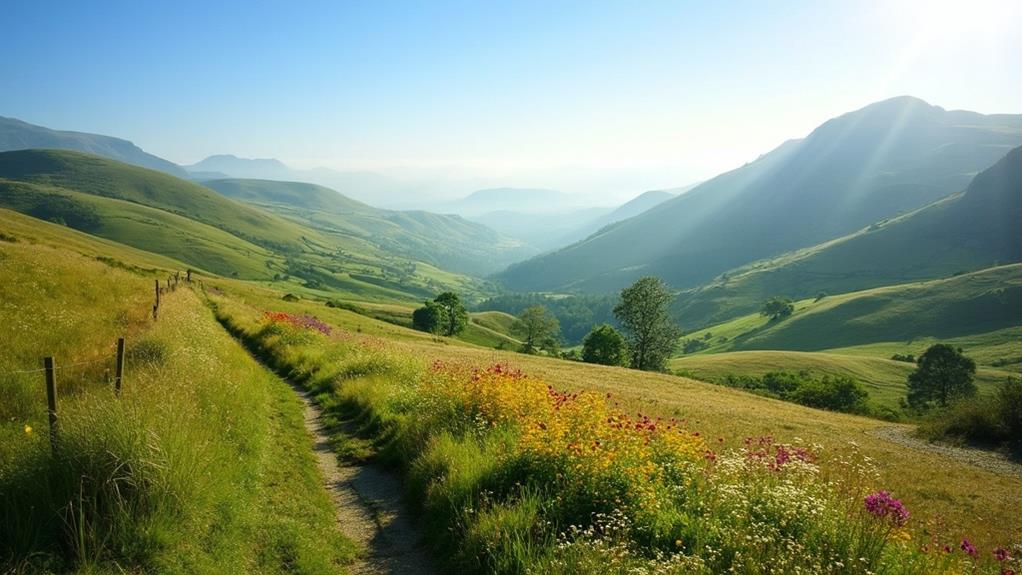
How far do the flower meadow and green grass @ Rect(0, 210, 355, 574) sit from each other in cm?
245

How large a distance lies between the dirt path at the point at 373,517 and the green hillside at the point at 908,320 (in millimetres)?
158533

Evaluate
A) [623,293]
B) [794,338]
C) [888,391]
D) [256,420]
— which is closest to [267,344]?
[256,420]

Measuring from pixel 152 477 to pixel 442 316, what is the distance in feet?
290

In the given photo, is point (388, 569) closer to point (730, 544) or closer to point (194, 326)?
point (730, 544)

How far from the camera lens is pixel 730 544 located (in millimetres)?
6621

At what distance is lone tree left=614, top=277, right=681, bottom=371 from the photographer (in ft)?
237

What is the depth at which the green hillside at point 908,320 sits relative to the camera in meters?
135

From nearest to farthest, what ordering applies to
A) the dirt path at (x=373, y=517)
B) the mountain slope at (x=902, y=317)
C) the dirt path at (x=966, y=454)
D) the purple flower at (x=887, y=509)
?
the purple flower at (x=887, y=509) < the dirt path at (x=373, y=517) < the dirt path at (x=966, y=454) < the mountain slope at (x=902, y=317)

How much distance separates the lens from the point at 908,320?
148000 millimetres

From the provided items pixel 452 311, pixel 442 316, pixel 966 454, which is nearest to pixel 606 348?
pixel 442 316

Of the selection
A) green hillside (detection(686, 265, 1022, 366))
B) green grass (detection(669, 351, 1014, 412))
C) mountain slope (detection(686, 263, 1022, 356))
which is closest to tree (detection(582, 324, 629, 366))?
green grass (detection(669, 351, 1014, 412))

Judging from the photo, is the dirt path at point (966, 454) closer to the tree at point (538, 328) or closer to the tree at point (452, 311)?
the tree at point (538, 328)

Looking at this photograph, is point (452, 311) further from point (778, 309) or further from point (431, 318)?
point (778, 309)

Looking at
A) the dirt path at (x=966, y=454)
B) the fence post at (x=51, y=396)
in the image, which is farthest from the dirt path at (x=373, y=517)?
the dirt path at (x=966, y=454)
